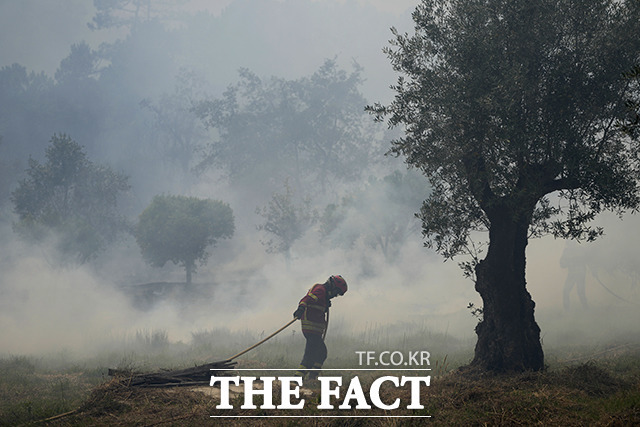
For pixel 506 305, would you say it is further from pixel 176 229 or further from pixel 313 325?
pixel 176 229

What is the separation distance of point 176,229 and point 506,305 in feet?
128

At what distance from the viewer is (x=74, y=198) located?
62.5 metres

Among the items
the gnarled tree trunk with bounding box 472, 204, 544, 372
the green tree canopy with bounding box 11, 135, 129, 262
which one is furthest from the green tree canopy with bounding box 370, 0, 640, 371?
the green tree canopy with bounding box 11, 135, 129, 262

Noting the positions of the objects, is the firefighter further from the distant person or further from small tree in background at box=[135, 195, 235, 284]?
small tree in background at box=[135, 195, 235, 284]

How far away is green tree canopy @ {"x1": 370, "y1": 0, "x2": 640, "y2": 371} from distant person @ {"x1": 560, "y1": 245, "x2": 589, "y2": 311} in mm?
17877

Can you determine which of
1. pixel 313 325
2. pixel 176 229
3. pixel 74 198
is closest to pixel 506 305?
pixel 313 325

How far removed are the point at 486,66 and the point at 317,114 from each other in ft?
251

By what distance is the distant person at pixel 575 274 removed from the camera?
105ft

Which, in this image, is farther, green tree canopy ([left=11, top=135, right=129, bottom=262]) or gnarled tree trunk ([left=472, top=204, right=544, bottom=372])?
green tree canopy ([left=11, top=135, right=129, bottom=262])

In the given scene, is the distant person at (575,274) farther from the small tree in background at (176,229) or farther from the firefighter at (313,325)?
the small tree in background at (176,229)

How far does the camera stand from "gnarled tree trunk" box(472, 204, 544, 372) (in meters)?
15.0

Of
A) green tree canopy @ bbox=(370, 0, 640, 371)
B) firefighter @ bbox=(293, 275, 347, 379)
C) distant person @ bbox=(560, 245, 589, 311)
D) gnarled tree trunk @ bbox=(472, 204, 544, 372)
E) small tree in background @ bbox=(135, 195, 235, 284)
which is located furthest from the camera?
small tree in background @ bbox=(135, 195, 235, 284)

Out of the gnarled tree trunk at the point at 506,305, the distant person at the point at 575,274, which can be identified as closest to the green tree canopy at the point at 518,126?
the gnarled tree trunk at the point at 506,305

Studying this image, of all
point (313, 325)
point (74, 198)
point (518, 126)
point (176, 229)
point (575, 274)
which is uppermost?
point (74, 198)
